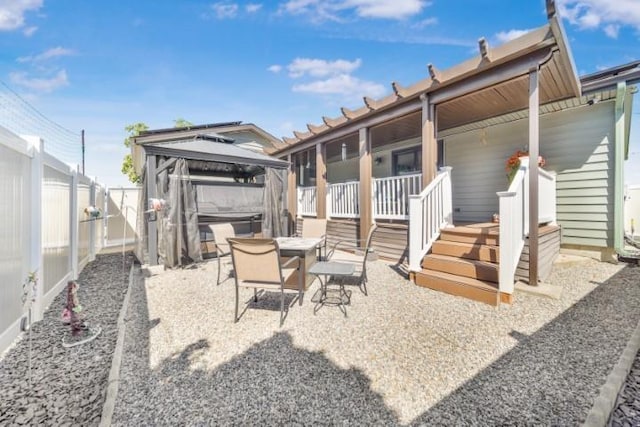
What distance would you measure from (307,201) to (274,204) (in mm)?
1623

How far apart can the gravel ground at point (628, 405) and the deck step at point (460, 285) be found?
4.33 ft

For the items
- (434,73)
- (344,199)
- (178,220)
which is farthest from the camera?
(344,199)

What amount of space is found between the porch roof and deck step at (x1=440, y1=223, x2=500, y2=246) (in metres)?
2.30

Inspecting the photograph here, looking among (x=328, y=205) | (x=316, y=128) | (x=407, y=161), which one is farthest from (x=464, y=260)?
(x=316, y=128)

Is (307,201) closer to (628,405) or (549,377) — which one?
(549,377)

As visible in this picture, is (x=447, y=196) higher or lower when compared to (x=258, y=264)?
higher

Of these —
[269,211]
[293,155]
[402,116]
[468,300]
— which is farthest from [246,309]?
[293,155]

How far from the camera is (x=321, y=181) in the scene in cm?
741

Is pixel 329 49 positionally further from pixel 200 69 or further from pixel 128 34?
pixel 128 34

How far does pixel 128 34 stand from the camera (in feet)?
20.0

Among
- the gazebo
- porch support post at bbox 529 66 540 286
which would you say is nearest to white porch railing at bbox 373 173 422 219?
porch support post at bbox 529 66 540 286

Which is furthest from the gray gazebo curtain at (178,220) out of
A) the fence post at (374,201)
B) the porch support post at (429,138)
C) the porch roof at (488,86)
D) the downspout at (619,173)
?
the downspout at (619,173)

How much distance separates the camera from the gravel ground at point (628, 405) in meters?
1.68

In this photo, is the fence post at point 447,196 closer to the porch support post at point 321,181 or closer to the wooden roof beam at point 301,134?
the porch support post at point 321,181
